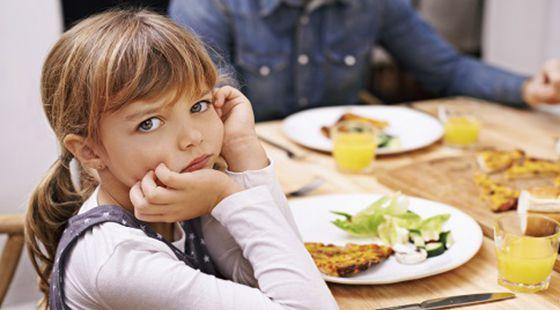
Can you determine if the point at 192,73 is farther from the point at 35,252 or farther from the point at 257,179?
the point at 35,252

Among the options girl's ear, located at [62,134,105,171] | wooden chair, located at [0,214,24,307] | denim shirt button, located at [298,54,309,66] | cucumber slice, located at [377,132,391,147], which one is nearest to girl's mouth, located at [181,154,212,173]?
girl's ear, located at [62,134,105,171]

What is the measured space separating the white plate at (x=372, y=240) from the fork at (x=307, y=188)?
82mm

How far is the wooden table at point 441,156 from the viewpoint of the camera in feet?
3.71

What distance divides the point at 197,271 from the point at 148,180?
0.50 ft

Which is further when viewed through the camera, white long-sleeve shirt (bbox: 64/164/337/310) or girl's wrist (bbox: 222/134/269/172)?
girl's wrist (bbox: 222/134/269/172)

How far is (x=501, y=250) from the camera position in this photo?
1158mm

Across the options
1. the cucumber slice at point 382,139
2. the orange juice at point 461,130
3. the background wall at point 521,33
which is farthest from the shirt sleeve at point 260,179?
the background wall at point 521,33

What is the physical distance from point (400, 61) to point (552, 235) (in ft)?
5.43

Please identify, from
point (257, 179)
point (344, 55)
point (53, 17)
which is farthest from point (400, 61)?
point (257, 179)

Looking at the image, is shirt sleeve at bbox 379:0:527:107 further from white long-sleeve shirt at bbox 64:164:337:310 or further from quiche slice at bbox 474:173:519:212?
white long-sleeve shirt at bbox 64:164:337:310

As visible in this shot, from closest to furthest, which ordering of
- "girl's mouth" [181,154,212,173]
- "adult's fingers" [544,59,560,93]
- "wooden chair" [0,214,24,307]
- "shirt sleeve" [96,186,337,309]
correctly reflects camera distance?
1. "shirt sleeve" [96,186,337,309]
2. "girl's mouth" [181,154,212,173]
3. "wooden chair" [0,214,24,307]
4. "adult's fingers" [544,59,560,93]

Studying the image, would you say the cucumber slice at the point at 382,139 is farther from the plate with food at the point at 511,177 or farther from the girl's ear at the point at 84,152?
the girl's ear at the point at 84,152

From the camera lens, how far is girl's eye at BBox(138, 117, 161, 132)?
104cm

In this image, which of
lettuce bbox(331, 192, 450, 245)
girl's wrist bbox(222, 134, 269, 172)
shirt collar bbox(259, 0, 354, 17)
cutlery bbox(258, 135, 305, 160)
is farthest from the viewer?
shirt collar bbox(259, 0, 354, 17)
